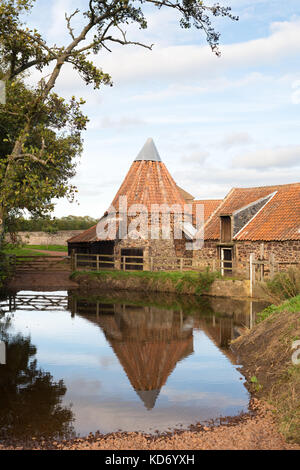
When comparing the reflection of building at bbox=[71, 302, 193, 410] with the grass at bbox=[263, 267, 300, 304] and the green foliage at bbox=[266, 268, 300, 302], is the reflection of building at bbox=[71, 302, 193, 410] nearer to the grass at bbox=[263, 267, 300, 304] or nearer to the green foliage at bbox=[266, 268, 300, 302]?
the grass at bbox=[263, 267, 300, 304]

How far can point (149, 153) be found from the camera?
110 ft

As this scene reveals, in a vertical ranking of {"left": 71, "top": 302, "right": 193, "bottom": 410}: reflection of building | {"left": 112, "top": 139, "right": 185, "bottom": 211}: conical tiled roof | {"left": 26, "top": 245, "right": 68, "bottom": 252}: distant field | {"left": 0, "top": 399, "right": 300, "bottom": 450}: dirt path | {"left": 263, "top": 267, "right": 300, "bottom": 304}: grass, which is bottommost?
{"left": 71, "top": 302, "right": 193, "bottom": 410}: reflection of building

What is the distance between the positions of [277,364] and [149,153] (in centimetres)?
2538

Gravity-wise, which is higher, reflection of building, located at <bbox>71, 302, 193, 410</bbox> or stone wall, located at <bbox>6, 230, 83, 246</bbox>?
stone wall, located at <bbox>6, 230, 83, 246</bbox>

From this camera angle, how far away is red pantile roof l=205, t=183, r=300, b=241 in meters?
28.1

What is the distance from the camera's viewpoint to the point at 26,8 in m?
13.2

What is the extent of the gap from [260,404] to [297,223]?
67.9 feet

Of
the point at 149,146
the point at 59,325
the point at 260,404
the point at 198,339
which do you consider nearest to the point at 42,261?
the point at 149,146

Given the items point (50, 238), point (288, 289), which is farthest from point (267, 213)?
point (50, 238)

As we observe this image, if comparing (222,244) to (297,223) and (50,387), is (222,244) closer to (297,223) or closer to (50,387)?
(297,223)
